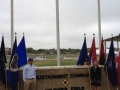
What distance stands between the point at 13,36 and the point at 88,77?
139 inches

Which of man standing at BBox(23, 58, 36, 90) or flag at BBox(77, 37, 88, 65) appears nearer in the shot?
man standing at BBox(23, 58, 36, 90)

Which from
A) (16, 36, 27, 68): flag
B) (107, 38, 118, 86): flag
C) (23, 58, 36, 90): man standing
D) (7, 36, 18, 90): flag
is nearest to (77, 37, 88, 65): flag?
(107, 38, 118, 86): flag

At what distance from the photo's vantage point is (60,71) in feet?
27.4

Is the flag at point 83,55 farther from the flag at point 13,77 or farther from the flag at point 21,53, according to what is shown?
the flag at point 13,77

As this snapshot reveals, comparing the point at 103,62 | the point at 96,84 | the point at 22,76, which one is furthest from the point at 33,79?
the point at 103,62

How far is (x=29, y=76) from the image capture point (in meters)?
7.38

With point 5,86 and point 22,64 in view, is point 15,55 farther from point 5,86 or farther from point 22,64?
point 5,86

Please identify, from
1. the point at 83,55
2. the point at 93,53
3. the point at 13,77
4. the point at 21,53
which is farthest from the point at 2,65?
the point at 93,53

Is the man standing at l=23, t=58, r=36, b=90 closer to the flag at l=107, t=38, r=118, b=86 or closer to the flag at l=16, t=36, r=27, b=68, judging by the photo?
the flag at l=16, t=36, r=27, b=68

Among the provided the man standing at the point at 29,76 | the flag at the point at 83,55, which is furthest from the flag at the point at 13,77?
the flag at the point at 83,55

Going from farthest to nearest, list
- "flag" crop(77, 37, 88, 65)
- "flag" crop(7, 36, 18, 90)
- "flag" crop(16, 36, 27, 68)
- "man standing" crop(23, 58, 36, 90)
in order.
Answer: "flag" crop(77, 37, 88, 65) → "flag" crop(16, 36, 27, 68) → "flag" crop(7, 36, 18, 90) → "man standing" crop(23, 58, 36, 90)

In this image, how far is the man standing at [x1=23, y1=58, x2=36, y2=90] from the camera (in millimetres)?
7316

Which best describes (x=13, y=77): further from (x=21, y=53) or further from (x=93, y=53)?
(x=93, y=53)

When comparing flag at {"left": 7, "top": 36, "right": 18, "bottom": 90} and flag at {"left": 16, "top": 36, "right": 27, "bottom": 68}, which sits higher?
flag at {"left": 16, "top": 36, "right": 27, "bottom": 68}
